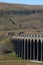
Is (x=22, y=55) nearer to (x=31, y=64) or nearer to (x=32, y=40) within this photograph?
(x=32, y=40)

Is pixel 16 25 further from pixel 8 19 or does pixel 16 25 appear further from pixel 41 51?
pixel 41 51

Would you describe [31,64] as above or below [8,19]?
below

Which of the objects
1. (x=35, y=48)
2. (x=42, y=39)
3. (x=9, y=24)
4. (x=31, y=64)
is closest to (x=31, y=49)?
(x=35, y=48)

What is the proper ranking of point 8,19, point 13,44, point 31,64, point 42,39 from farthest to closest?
point 8,19 < point 13,44 < point 42,39 < point 31,64

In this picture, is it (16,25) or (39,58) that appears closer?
(39,58)

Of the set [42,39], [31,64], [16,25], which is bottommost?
[31,64]

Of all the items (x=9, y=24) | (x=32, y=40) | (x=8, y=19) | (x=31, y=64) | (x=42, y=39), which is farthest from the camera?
(x=8, y=19)

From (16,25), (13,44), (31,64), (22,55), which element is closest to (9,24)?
(16,25)
